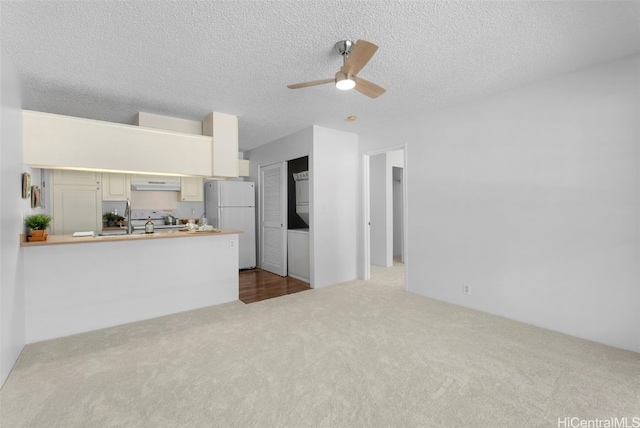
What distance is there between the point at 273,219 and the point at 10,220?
3.53m

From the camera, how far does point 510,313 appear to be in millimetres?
A: 3086

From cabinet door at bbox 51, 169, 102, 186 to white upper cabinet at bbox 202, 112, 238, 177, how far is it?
7.43ft

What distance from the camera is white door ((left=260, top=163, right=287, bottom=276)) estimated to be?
5129 millimetres

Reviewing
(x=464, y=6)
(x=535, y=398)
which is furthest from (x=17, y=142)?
(x=535, y=398)

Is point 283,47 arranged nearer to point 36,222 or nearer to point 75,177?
point 36,222

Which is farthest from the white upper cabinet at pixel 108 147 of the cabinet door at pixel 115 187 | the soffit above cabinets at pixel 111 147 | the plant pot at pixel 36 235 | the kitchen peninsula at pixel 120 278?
the cabinet door at pixel 115 187

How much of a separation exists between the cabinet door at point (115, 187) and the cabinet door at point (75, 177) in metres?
0.11

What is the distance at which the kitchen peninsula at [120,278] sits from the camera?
2674 millimetres

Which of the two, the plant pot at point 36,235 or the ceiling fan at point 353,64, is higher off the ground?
the ceiling fan at point 353,64

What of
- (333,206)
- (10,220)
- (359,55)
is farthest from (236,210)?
(359,55)

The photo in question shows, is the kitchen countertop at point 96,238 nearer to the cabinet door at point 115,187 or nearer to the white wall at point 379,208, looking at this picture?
the cabinet door at point 115,187

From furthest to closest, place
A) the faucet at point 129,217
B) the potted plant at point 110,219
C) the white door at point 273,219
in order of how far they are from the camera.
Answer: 1. the white door at point 273,219
2. the potted plant at point 110,219
3. the faucet at point 129,217

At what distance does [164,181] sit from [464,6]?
510cm

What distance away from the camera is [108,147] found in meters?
3.14
